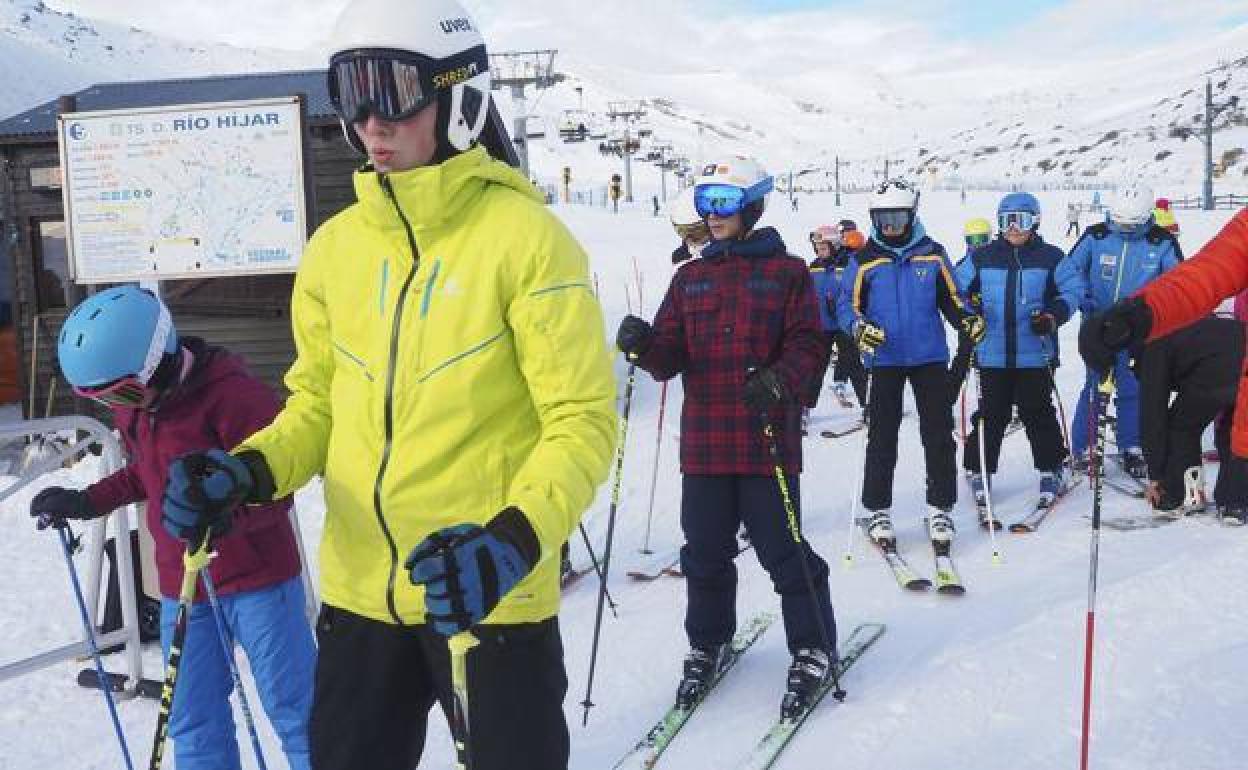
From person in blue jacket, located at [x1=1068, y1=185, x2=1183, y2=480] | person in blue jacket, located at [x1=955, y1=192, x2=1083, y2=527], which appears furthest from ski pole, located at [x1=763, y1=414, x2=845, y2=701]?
person in blue jacket, located at [x1=1068, y1=185, x2=1183, y2=480]

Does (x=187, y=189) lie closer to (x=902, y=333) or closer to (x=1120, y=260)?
(x=902, y=333)

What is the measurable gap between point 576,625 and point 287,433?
325 cm

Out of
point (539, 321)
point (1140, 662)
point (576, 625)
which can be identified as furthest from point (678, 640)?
point (539, 321)

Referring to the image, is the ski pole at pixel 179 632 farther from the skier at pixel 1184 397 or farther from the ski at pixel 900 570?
the skier at pixel 1184 397

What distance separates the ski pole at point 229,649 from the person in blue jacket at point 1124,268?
653cm

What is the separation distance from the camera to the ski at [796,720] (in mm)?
3555

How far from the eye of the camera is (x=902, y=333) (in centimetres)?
589

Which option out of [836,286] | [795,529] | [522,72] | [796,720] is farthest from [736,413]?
[522,72]

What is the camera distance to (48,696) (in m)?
4.51

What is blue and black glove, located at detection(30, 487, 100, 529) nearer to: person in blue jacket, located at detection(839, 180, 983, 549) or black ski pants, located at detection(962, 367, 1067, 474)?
person in blue jacket, located at detection(839, 180, 983, 549)

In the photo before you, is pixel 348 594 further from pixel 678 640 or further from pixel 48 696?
pixel 48 696

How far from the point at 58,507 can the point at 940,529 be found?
467cm

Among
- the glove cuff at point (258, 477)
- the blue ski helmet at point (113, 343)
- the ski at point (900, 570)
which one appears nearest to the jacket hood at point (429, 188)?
the glove cuff at point (258, 477)

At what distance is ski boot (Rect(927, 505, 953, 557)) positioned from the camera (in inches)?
227
